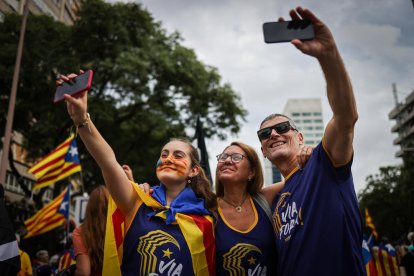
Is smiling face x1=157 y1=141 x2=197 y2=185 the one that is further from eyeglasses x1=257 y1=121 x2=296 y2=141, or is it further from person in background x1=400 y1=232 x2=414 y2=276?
person in background x1=400 y1=232 x2=414 y2=276

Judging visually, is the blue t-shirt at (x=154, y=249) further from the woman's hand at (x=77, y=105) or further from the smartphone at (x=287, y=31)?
the smartphone at (x=287, y=31)

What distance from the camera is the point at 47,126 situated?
13.0 meters

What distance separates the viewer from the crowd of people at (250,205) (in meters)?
2.14

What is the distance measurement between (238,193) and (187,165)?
0.55m

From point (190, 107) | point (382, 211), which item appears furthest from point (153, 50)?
point (382, 211)

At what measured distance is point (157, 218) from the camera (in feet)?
8.62

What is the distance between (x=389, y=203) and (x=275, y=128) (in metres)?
43.5

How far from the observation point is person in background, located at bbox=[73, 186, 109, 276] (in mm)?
3480

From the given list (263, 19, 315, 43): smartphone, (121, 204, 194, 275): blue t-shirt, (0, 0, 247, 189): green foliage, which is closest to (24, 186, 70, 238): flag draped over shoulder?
(0, 0, 247, 189): green foliage

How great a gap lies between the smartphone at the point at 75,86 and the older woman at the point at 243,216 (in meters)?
1.42

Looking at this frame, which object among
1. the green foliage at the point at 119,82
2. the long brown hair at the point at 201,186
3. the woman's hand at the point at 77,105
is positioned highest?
the green foliage at the point at 119,82

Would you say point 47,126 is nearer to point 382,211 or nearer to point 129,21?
point 129,21

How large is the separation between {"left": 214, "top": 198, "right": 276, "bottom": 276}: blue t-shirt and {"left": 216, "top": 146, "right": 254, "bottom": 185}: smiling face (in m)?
0.50

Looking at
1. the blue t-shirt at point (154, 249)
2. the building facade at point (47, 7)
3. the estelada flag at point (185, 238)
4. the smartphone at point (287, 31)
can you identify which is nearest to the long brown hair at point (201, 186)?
the estelada flag at point (185, 238)
